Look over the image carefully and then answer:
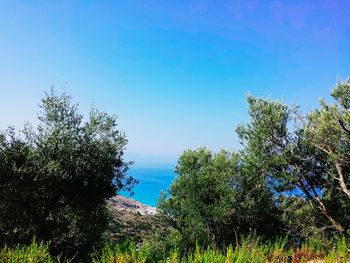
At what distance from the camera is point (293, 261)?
1021 centimetres

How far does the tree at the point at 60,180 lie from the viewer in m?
23.2

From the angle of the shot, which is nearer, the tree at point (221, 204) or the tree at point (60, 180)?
the tree at point (60, 180)

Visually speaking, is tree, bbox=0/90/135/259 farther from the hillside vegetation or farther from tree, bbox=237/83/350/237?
tree, bbox=237/83/350/237

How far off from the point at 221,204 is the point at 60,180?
14.8 metres

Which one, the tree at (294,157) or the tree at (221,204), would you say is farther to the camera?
the tree at (221,204)

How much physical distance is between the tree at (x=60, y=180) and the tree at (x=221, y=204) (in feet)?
26.6

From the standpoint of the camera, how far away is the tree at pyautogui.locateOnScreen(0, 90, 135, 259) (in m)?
23.2

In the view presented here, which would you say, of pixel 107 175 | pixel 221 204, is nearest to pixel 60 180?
pixel 107 175

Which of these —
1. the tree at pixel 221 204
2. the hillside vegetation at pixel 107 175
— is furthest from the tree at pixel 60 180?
the tree at pixel 221 204

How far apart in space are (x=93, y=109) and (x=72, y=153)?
4744 mm

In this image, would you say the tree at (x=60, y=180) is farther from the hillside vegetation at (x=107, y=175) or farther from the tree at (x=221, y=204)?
the tree at (x=221, y=204)

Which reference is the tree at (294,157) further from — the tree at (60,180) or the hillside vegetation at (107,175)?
the tree at (60,180)

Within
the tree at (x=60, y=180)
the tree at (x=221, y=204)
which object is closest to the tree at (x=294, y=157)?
the tree at (x=221, y=204)

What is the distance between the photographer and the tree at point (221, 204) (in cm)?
3081
